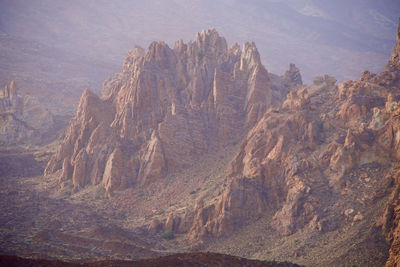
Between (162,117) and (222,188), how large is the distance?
67.1 feet

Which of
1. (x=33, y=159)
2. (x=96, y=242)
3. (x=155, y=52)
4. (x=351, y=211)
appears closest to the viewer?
(x=351, y=211)

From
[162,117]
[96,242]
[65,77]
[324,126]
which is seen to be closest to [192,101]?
[162,117]

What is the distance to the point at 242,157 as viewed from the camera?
5694 centimetres

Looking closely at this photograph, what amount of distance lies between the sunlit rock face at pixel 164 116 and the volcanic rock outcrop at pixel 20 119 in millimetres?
29656

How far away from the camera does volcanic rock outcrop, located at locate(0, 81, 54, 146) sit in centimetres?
10112

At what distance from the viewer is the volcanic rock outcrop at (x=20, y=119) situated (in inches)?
3981

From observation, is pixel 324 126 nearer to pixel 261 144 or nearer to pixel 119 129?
pixel 261 144

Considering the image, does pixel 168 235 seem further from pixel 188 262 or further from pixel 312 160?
pixel 312 160

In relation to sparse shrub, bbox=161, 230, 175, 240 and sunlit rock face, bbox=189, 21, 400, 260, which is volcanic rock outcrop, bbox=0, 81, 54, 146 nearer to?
sparse shrub, bbox=161, 230, 175, 240

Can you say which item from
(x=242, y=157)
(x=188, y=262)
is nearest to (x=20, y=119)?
(x=242, y=157)

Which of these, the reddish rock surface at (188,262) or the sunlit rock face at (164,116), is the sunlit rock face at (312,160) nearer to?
the reddish rock surface at (188,262)

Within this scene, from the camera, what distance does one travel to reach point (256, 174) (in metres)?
52.2

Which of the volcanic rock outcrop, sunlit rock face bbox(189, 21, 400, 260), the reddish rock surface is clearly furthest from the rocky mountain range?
the volcanic rock outcrop

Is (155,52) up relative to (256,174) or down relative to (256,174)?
up
